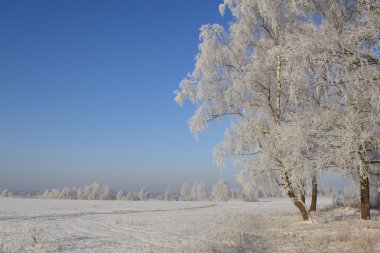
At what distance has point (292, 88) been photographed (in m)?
12.4

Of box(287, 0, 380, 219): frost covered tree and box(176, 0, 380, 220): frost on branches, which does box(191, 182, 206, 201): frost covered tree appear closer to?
box(176, 0, 380, 220): frost on branches

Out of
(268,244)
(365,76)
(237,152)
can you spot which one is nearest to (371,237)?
(268,244)

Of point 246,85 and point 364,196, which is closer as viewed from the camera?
point 364,196

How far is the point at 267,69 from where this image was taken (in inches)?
774

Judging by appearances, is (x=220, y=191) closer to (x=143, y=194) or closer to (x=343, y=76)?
(x=143, y=194)

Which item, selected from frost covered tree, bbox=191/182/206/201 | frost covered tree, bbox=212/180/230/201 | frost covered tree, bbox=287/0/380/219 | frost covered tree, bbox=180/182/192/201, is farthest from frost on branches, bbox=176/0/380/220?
frost covered tree, bbox=180/182/192/201

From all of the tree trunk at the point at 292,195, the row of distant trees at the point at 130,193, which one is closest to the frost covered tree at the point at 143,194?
the row of distant trees at the point at 130,193

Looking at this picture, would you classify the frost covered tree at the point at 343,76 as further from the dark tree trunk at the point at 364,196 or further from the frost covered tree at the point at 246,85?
the frost covered tree at the point at 246,85

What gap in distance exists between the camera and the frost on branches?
11.5m

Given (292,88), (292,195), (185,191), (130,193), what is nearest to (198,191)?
(185,191)

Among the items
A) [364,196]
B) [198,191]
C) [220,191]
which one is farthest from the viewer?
[198,191]

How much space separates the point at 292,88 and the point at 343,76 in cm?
155

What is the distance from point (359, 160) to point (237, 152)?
7293 millimetres

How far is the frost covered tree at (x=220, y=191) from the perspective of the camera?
154m
